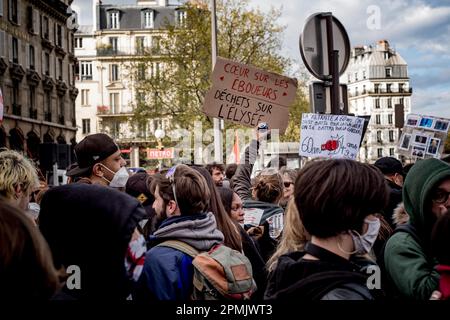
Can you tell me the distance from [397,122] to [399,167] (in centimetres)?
784

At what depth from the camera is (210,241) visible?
3807 millimetres

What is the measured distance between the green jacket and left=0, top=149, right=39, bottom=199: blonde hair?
231cm

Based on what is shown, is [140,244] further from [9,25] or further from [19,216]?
[9,25]

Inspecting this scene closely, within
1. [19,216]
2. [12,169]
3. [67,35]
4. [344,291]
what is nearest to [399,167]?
[12,169]

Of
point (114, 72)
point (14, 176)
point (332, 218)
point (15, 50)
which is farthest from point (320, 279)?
point (114, 72)

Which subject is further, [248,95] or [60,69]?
[60,69]

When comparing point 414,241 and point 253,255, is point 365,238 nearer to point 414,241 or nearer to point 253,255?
point 414,241

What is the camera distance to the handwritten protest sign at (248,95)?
24.4 ft

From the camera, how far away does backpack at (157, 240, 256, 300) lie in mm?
3562

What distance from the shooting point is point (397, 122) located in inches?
568

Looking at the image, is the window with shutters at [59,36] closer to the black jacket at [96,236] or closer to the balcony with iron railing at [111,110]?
the balcony with iron railing at [111,110]

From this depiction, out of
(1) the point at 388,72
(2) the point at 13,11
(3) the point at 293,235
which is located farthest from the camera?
(1) the point at 388,72

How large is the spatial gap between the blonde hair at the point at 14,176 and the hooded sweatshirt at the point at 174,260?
100 cm

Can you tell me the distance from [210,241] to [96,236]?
1.16 m
